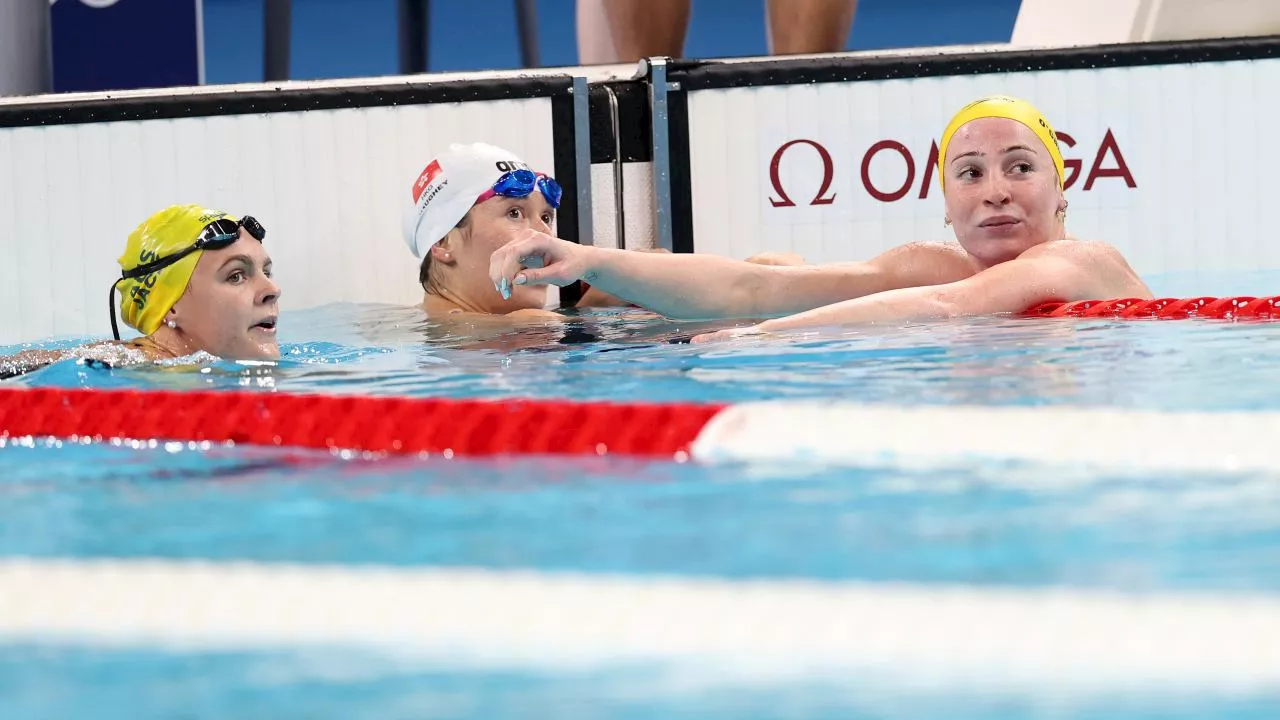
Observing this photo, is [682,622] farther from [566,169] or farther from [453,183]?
[566,169]

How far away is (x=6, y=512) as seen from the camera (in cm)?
180

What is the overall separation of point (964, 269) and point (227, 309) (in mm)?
1963

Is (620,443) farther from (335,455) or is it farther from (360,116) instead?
(360,116)

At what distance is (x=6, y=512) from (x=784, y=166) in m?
3.43

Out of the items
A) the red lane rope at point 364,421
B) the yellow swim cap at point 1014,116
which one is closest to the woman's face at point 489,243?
the yellow swim cap at point 1014,116

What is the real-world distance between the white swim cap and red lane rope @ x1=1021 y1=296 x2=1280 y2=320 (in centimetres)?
167

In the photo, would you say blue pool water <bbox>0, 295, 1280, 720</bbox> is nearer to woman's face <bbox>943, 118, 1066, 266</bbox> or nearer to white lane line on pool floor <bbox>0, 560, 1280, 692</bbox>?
white lane line on pool floor <bbox>0, 560, 1280, 692</bbox>

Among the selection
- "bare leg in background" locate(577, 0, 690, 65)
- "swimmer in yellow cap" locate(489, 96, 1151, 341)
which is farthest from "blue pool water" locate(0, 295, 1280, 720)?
"bare leg in background" locate(577, 0, 690, 65)

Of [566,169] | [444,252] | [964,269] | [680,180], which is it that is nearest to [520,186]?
[444,252]

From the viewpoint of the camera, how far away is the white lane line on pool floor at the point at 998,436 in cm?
180

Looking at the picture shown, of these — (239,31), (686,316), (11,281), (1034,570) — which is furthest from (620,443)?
(239,31)

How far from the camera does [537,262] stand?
128 inches

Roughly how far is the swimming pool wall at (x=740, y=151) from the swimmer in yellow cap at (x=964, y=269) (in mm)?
993

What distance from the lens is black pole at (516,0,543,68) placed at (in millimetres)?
7867
